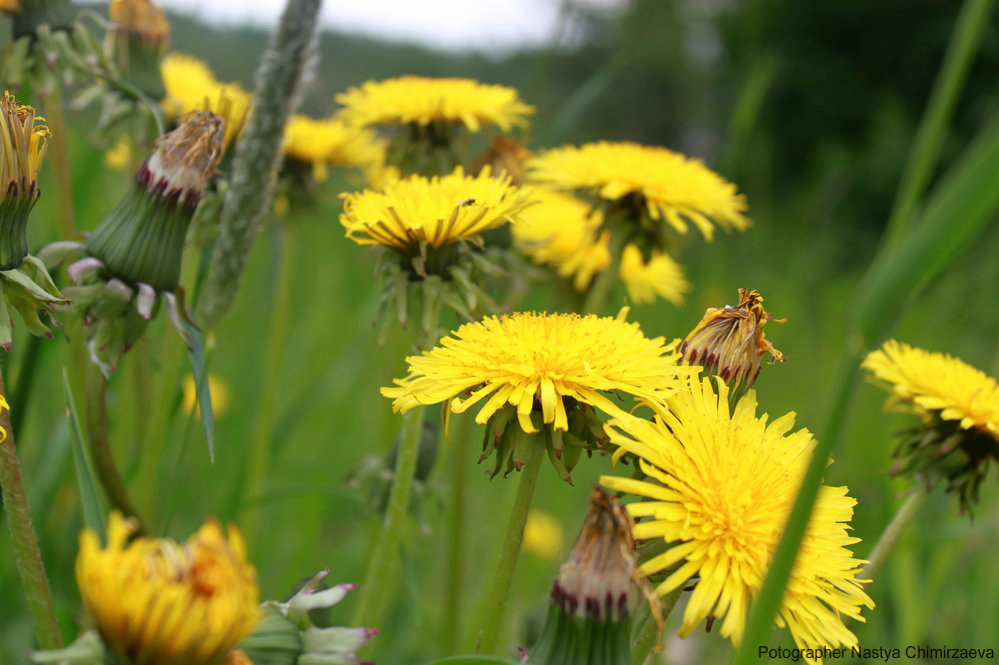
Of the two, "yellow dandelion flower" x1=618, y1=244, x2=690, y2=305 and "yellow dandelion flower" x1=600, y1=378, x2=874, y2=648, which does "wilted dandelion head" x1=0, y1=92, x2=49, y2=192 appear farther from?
"yellow dandelion flower" x1=618, y1=244, x2=690, y2=305

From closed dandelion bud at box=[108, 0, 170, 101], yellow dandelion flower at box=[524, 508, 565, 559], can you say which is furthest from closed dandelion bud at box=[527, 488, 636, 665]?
yellow dandelion flower at box=[524, 508, 565, 559]

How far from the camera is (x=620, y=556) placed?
1.70 ft

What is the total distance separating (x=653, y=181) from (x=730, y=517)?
1.93 feet

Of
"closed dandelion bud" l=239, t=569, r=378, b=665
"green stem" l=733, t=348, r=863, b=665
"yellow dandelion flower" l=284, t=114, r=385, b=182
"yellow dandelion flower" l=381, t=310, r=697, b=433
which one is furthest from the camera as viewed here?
"yellow dandelion flower" l=284, t=114, r=385, b=182

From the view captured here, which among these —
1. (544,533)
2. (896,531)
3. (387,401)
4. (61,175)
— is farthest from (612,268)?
(544,533)

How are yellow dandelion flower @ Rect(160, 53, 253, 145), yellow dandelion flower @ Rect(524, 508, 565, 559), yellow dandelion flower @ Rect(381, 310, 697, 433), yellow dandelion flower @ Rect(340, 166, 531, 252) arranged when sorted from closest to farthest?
yellow dandelion flower @ Rect(381, 310, 697, 433), yellow dandelion flower @ Rect(340, 166, 531, 252), yellow dandelion flower @ Rect(160, 53, 253, 145), yellow dandelion flower @ Rect(524, 508, 565, 559)

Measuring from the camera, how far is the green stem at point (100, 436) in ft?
2.63

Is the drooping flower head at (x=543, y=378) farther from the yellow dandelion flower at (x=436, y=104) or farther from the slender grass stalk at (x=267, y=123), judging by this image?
the yellow dandelion flower at (x=436, y=104)

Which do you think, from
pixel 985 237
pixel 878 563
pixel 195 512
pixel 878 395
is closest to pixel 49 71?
pixel 195 512

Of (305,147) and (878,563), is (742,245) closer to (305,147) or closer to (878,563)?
(305,147)

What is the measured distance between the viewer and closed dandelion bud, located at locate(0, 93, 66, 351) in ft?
1.91

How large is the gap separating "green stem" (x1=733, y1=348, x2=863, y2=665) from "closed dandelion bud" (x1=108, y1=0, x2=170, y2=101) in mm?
1073

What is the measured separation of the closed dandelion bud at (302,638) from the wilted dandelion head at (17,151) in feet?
1.17

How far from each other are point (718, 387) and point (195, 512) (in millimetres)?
927
